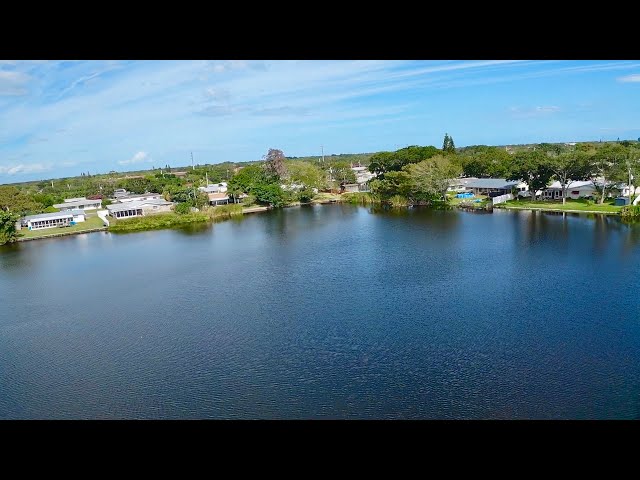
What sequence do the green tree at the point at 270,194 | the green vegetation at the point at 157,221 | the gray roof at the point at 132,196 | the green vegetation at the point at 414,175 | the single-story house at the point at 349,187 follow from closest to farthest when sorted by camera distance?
the green vegetation at the point at 414,175, the green vegetation at the point at 157,221, the green tree at the point at 270,194, the gray roof at the point at 132,196, the single-story house at the point at 349,187

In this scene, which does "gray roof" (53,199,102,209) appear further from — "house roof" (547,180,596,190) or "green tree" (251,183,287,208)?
"house roof" (547,180,596,190)

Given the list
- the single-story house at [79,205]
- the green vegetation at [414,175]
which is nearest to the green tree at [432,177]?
the green vegetation at [414,175]

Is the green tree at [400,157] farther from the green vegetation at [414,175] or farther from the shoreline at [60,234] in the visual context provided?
the shoreline at [60,234]

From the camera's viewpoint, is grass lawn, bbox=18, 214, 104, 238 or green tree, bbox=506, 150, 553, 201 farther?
grass lawn, bbox=18, 214, 104, 238

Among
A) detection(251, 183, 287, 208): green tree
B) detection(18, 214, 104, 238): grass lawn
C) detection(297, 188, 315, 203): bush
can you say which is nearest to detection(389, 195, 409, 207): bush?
detection(297, 188, 315, 203): bush

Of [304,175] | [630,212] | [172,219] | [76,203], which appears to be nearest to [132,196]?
[76,203]

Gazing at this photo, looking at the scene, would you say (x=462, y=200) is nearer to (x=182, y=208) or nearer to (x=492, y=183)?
(x=492, y=183)
